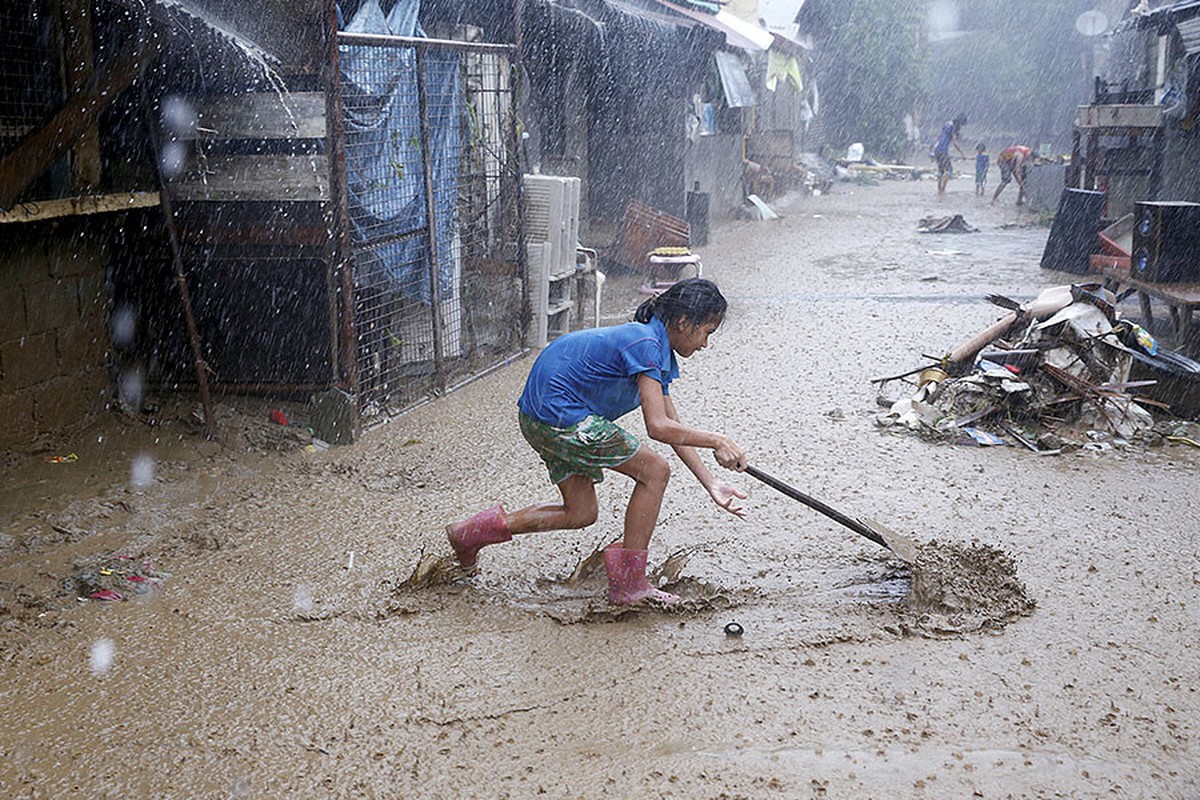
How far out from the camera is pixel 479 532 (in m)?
4.55

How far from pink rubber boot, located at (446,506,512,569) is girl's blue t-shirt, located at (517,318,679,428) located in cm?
50

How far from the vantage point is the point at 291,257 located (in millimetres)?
6695

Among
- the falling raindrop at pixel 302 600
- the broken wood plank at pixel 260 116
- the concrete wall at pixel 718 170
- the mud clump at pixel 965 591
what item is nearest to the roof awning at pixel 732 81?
the concrete wall at pixel 718 170

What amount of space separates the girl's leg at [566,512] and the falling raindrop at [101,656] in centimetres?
162

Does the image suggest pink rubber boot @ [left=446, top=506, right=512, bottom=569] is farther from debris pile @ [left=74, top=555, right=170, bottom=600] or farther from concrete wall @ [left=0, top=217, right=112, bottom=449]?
concrete wall @ [left=0, top=217, right=112, bottom=449]

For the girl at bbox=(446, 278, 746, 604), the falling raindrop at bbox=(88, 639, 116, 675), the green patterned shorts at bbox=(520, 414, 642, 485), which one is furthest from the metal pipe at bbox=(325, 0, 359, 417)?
the falling raindrop at bbox=(88, 639, 116, 675)

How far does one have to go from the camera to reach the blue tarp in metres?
6.88

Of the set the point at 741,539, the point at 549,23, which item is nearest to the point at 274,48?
the point at 741,539

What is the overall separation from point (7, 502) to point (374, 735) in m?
3.00

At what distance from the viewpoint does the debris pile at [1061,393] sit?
6.98m

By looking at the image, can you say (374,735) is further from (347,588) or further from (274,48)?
(274,48)

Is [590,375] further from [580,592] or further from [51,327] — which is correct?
[51,327]

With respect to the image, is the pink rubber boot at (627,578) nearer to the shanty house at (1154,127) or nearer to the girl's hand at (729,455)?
the girl's hand at (729,455)

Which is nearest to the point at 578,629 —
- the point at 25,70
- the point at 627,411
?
the point at 627,411
